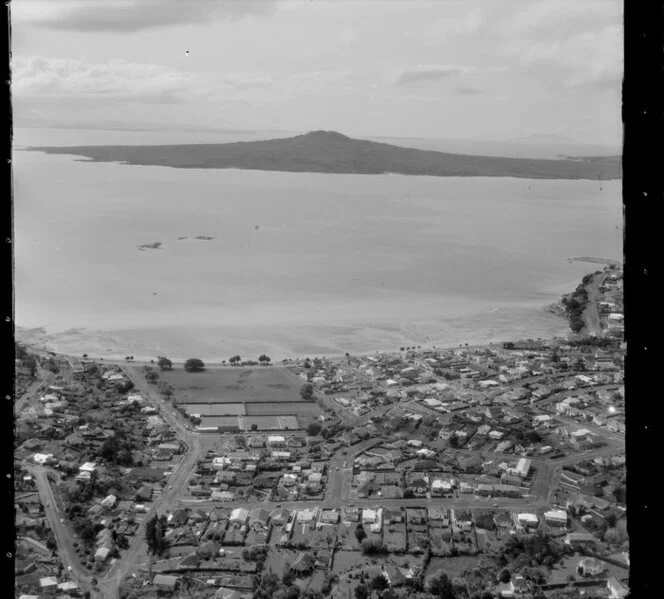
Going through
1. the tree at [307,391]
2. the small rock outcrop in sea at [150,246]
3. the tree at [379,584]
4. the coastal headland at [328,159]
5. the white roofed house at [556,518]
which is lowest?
the tree at [379,584]

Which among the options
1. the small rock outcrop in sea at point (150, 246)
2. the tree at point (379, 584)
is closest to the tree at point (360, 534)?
the tree at point (379, 584)

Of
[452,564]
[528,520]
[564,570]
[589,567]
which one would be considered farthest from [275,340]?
[589,567]

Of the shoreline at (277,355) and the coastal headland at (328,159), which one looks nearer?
the shoreline at (277,355)

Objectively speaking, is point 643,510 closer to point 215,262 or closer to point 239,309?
point 239,309

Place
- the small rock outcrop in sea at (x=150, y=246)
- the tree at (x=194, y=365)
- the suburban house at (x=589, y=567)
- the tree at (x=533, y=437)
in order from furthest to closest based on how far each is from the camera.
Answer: the small rock outcrop in sea at (x=150, y=246), the tree at (x=194, y=365), the tree at (x=533, y=437), the suburban house at (x=589, y=567)

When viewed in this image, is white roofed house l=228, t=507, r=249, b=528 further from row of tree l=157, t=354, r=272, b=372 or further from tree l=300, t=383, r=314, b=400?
row of tree l=157, t=354, r=272, b=372

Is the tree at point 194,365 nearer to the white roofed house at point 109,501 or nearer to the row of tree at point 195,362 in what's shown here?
the row of tree at point 195,362

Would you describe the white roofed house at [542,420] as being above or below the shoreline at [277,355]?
below

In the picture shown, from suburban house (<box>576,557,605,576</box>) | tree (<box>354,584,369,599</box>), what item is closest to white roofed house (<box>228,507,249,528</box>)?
tree (<box>354,584,369,599</box>)

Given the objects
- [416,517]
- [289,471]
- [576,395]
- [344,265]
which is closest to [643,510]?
[416,517]
